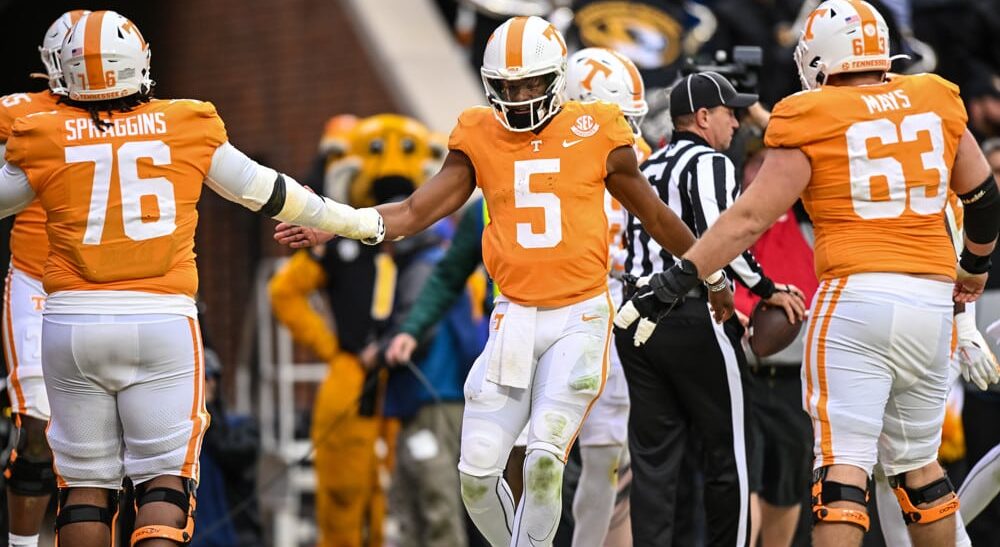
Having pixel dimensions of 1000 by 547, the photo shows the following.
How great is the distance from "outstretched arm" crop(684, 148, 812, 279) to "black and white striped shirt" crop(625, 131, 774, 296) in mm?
755

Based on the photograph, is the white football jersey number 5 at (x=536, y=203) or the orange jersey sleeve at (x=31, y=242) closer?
the white football jersey number 5 at (x=536, y=203)

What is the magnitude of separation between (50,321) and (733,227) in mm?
2549

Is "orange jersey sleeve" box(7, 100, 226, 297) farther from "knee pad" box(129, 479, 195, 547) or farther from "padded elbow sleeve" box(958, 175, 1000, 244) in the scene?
"padded elbow sleeve" box(958, 175, 1000, 244)

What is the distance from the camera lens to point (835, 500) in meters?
5.77

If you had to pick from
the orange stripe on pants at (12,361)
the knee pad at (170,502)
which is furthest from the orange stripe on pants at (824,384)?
the orange stripe on pants at (12,361)

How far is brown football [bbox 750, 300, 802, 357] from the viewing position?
22.1 ft

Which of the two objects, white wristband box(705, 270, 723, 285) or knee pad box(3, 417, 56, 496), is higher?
white wristband box(705, 270, 723, 285)

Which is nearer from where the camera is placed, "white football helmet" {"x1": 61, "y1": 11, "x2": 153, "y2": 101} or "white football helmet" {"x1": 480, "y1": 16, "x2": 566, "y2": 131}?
"white football helmet" {"x1": 61, "y1": 11, "x2": 153, "y2": 101}

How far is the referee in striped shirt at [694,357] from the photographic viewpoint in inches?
272

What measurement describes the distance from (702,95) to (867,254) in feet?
5.07

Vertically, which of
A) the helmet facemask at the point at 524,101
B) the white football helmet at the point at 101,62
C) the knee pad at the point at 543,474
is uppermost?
the white football helmet at the point at 101,62

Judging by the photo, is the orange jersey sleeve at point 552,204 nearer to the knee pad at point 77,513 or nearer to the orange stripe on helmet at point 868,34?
the orange stripe on helmet at point 868,34

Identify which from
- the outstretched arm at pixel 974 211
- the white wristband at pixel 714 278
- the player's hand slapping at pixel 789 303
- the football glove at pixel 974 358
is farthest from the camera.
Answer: the player's hand slapping at pixel 789 303

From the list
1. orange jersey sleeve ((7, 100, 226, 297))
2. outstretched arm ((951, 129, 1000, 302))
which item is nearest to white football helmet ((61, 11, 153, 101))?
orange jersey sleeve ((7, 100, 226, 297))
